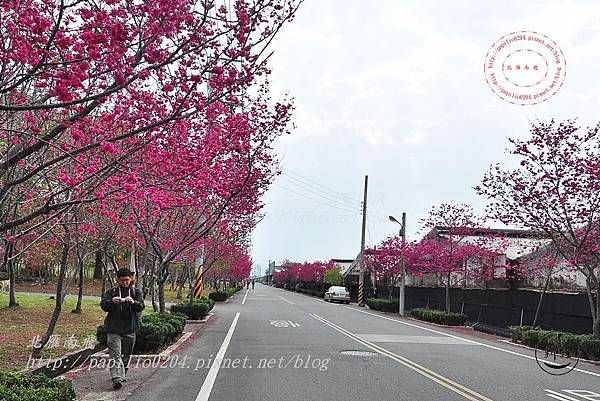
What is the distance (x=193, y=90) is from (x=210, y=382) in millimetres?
4773

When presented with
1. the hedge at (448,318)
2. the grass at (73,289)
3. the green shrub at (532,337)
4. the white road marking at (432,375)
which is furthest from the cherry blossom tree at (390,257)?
the white road marking at (432,375)

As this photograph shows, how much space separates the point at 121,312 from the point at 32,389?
2.68 metres

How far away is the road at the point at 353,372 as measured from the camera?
8289mm

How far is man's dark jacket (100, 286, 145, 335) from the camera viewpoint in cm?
804

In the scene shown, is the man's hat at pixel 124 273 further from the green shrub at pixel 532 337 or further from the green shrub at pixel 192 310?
the green shrub at pixel 192 310

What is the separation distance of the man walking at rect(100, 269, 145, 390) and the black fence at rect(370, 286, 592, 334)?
15.1 meters

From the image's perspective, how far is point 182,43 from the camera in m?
5.93

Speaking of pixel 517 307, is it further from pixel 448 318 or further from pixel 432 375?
pixel 432 375

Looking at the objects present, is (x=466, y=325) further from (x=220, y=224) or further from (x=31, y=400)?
(x=31, y=400)

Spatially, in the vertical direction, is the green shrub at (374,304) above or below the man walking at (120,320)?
above

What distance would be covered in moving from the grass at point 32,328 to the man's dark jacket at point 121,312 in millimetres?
3124

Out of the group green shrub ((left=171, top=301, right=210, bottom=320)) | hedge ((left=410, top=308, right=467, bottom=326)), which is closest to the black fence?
hedge ((left=410, top=308, right=467, bottom=326))

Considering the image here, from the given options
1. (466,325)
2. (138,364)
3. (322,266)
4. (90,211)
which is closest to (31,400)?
(138,364)

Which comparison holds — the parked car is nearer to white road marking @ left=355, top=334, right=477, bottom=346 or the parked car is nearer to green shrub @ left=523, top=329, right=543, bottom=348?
white road marking @ left=355, top=334, right=477, bottom=346
